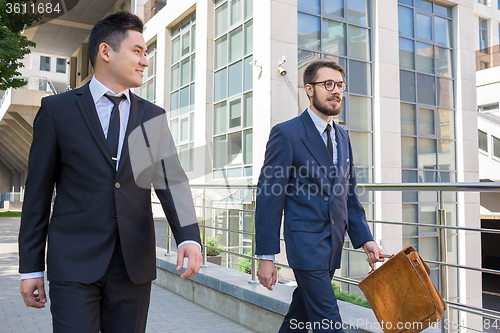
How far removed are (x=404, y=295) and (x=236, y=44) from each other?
12.2 metres

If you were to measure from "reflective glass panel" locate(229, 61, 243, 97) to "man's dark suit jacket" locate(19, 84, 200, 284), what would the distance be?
38.0 ft

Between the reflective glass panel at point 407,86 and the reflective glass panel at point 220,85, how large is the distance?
6.01 meters

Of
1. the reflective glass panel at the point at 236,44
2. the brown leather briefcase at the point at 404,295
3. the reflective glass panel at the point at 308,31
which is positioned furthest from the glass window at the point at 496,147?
the brown leather briefcase at the point at 404,295

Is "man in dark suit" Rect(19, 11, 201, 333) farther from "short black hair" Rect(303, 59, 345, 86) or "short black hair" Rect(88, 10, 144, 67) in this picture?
"short black hair" Rect(303, 59, 345, 86)

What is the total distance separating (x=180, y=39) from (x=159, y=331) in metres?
14.5

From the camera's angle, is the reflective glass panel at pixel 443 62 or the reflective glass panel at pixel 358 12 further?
the reflective glass panel at pixel 443 62

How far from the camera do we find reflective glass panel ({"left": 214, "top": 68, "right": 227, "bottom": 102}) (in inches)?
561

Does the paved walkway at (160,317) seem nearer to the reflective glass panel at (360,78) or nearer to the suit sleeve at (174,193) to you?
the suit sleeve at (174,193)

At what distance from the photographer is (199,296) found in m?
5.53

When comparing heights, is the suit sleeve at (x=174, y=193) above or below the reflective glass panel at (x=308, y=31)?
below

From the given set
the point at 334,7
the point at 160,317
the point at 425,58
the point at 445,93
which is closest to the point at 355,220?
the point at 160,317

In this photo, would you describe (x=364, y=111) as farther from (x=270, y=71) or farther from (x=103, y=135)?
(x=103, y=135)

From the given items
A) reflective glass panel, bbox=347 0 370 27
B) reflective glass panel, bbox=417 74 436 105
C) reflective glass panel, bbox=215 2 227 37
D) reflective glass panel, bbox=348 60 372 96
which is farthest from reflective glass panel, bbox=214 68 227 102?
reflective glass panel, bbox=417 74 436 105

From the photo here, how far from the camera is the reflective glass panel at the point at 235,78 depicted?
43.7 feet
